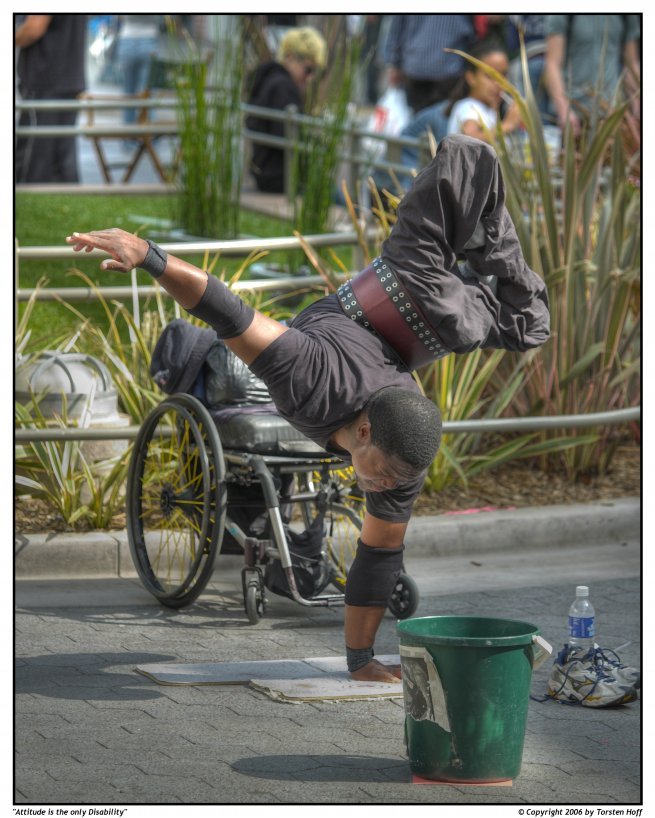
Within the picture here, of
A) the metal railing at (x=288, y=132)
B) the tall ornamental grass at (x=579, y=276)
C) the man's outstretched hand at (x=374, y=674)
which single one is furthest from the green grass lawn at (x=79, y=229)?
the man's outstretched hand at (x=374, y=674)

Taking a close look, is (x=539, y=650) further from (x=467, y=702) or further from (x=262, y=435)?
(x=262, y=435)

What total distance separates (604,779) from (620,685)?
70 cm

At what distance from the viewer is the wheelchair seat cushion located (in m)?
5.92

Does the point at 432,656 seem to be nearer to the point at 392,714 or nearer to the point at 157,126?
the point at 392,714

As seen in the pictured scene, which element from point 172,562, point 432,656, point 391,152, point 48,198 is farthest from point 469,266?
point 48,198

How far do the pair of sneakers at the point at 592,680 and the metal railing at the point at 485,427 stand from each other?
1.79 metres

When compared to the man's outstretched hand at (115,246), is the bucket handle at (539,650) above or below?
below

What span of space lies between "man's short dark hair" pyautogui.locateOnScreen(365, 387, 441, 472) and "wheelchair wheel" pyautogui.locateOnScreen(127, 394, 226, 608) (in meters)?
1.50

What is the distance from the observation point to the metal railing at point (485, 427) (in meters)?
6.48

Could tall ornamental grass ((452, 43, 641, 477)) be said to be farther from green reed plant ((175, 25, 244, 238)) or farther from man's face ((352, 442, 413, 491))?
man's face ((352, 442, 413, 491))

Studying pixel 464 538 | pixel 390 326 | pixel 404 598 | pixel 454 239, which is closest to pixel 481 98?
pixel 464 538

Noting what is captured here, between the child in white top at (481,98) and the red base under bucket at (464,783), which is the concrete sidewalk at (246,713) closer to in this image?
the red base under bucket at (464,783)

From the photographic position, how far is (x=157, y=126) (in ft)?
44.5

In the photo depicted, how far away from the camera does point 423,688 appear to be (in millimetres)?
4246
